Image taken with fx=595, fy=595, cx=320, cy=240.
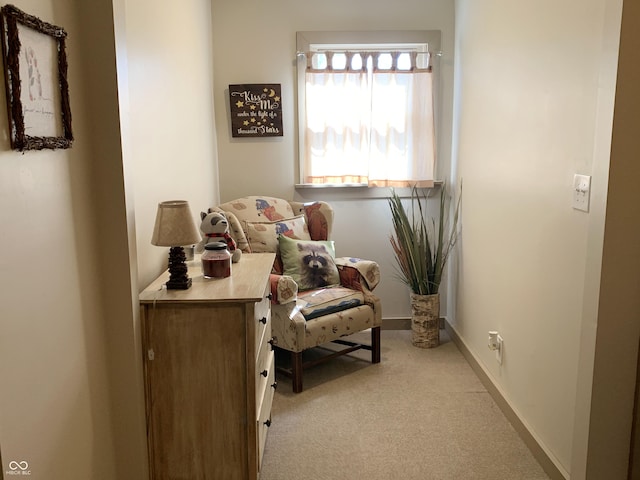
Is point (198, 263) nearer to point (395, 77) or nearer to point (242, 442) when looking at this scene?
point (242, 442)

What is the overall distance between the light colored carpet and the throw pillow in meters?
0.79

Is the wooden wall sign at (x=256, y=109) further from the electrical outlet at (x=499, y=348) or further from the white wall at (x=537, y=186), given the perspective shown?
the electrical outlet at (x=499, y=348)

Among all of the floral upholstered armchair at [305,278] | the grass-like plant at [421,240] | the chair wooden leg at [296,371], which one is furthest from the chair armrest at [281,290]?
the grass-like plant at [421,240]

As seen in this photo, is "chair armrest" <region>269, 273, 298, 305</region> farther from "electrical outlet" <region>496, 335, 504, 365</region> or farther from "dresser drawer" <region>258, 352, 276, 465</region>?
"electrical outlet" <region>496, 335, 504, 365</region>

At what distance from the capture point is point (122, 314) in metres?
2.00

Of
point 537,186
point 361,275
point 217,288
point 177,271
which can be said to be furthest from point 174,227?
point 361,275

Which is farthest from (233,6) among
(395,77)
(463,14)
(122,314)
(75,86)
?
(122,314)

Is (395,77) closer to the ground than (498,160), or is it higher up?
higher up

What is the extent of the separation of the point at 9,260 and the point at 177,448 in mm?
1102

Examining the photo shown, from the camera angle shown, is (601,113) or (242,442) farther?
(242,442)

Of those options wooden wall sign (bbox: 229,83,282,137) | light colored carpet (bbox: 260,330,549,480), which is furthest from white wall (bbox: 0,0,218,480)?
wooden wall sign (bbox: 229,83,282,137)

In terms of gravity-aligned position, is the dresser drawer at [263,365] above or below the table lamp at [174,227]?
below

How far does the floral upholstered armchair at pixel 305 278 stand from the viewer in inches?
129

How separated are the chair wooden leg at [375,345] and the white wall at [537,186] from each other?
57 centimetres
